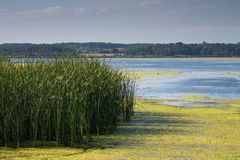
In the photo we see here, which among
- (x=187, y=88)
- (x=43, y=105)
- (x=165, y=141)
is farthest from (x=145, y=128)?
(x=187, y=88)

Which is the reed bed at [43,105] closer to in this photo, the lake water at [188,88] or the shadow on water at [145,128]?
the shadow on water at [145,128]

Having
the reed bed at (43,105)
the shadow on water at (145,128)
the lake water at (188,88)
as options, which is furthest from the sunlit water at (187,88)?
the shadow on water at (145,128)

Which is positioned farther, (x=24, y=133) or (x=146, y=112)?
(x=146, y=112)

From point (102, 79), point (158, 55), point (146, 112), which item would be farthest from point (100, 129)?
point (158, 55)

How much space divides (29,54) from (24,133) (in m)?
2.34

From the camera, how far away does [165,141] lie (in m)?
11.8

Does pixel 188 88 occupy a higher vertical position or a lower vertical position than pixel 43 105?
lower

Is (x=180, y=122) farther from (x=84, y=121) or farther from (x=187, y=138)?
(x=84, y=121)

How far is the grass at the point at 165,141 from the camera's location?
10.0 meters

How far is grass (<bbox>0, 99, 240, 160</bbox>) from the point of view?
1003 centimetres

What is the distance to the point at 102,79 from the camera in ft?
42.8

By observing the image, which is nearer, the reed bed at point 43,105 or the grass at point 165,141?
the grass at point 165,141

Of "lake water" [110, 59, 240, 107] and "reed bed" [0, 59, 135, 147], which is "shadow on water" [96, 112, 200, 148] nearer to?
"reed bed" [0, 59, 135, 147]

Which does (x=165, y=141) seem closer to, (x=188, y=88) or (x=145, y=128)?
(x=145, y=128)
